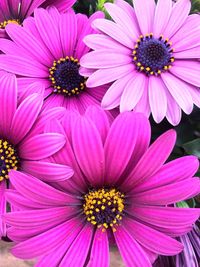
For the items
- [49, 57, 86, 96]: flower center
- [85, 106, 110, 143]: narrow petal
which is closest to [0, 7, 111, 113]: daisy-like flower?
[49, 57, 86, 96]: flower center

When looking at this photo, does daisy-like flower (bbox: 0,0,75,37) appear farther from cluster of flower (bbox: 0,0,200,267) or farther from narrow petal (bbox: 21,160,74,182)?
narrow petal (bbox: 21,160,74,182)

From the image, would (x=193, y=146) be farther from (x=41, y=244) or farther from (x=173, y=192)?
(x=41, y=244)

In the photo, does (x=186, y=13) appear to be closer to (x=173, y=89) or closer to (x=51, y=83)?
(x=173, y=89)

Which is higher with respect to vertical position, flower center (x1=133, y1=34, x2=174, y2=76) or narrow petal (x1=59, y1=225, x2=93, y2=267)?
flower center (x1=133, y1=34, x2=174, y2=76)

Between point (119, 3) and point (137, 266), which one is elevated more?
point (119, 3)

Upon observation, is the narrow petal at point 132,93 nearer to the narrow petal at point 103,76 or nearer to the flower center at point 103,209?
the narrow petal at point 103,76

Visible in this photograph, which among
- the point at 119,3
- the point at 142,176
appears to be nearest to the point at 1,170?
the point at 142,176

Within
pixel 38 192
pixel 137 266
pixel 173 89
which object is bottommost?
pixel 137 266
